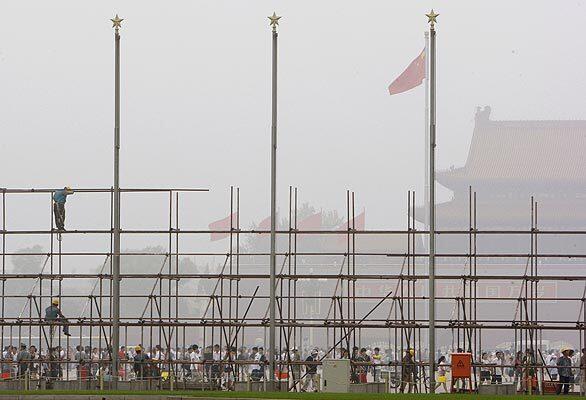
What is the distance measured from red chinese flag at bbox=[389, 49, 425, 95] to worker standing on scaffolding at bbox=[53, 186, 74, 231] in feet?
31.4

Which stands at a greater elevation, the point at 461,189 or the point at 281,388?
the point at 461,189

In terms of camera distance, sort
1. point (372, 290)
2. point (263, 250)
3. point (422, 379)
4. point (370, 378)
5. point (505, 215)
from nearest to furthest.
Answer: point (422, 379)
point (370, 378)
point (372, 290)
point (263, 250)
point (505, 215)

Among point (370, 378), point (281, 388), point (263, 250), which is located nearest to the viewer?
point (281, 388)

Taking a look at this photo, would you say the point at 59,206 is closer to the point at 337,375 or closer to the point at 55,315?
the point at 55,315

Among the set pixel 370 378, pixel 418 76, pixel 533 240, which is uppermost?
pixel 418 76

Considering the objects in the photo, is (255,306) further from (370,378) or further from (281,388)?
(281,388)

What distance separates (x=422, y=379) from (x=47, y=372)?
10940 mm

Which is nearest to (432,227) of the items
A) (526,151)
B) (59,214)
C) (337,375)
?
(337,375)

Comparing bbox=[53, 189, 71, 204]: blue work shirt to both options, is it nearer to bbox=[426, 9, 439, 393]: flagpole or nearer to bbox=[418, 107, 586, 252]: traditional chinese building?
bbox=[426, 9, 439, 393]: flagpole

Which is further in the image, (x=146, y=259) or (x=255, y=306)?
(x=146, y=259)

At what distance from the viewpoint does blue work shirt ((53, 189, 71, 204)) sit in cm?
4150

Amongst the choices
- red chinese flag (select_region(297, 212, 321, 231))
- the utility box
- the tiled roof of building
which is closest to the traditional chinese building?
the tiled roof of building

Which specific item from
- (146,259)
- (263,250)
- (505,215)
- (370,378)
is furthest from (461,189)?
(370,378)

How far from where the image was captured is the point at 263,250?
99375 millimetres
